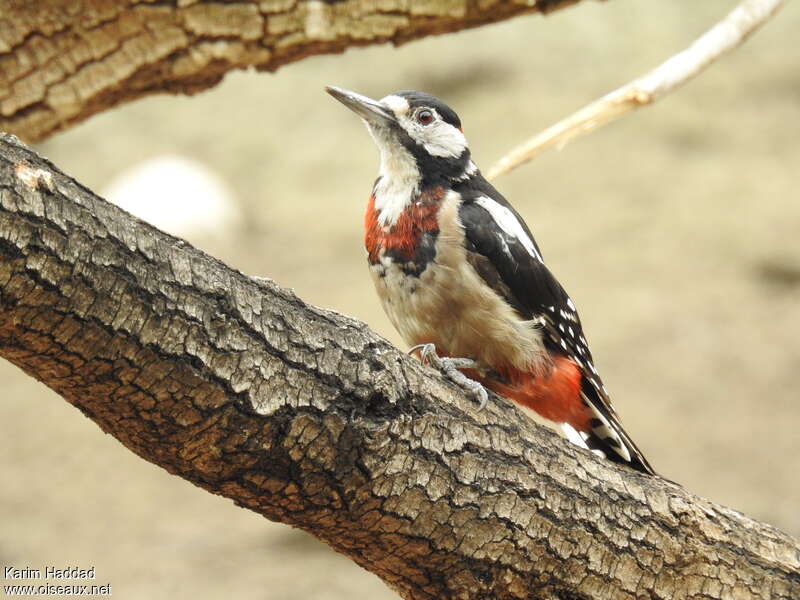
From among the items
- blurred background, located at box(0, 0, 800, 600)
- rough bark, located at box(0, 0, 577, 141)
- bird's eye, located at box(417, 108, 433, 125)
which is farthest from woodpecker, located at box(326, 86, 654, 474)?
blurred background, located at box(0, 0, 800, 600)

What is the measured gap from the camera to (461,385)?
2557mm

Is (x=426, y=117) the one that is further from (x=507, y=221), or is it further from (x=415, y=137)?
(x=507, y=221)

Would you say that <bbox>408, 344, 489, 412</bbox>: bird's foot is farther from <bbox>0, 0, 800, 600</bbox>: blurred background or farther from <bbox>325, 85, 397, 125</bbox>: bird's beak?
<bbox>0, 0, 800, 600</bbox>: blurred background

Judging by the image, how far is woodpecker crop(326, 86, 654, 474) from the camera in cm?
304

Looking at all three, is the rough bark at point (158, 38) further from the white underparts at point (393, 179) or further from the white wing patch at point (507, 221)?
the white wing patch at point (507, 221)

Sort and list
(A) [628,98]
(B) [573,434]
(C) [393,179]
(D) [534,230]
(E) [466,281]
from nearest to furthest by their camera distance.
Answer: (A) [628,98] < (E) [466,281] < (C) [393,179] < (B) [573,434] < (D) [534,230]

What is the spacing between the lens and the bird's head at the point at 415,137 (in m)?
3.30

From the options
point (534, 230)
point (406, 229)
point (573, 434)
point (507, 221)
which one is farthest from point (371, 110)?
point (534, 230)

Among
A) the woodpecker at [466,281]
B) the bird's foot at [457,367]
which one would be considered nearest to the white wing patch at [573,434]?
the woodpecker at [466,281]

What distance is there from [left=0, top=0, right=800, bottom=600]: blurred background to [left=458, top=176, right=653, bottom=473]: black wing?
3.56 metres

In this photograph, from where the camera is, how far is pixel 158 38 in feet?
11.0

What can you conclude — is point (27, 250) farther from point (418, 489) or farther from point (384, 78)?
point (384, 78)

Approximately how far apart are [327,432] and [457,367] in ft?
3.13

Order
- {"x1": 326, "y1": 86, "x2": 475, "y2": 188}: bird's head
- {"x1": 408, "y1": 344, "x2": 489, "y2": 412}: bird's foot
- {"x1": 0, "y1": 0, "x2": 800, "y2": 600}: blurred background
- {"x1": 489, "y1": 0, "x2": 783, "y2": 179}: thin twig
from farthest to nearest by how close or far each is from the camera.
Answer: {"x1": 0, "y1": 0, "x2": 800, "y2": 600}: blurred background → {"x1": 326, "y1": 86, "x2": 475, "y2": 188}: bird's head → {"x1": 489, "y1": 0, "x2": 783, "y2": 179}: thin twig → {"x1": 408, "y1": 344, "x2": 489, "y2": 412}: bird's foot
